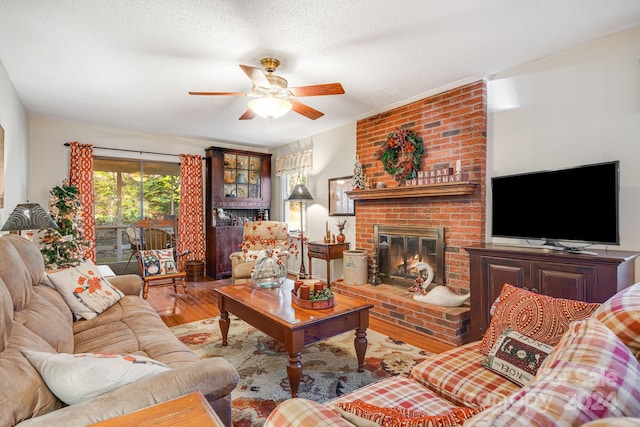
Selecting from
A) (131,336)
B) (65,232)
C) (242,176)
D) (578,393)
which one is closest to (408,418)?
(578,393)

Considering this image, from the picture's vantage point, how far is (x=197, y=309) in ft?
12.5

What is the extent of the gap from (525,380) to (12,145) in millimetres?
4669

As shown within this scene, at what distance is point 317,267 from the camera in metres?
5.29

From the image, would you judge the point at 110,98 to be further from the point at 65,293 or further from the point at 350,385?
the point at 350,385

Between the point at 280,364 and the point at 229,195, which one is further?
the point at 229,195

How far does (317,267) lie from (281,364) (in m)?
2.89

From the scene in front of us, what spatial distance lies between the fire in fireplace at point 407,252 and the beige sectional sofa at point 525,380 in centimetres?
176

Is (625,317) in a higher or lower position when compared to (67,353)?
higher

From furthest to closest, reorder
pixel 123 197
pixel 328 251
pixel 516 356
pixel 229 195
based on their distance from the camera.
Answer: pixel 229 195, pixel 123 197, pixel 328 251, pixel 516 356

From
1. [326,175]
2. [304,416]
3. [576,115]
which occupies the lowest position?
[304,416]

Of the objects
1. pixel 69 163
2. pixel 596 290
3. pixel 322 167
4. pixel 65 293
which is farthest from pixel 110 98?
pixel 596 290

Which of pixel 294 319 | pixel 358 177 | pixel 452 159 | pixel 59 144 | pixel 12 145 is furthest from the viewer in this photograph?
pixel 59 144

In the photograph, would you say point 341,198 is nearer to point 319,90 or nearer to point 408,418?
point 319,90

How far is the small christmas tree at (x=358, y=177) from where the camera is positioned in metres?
4.24
